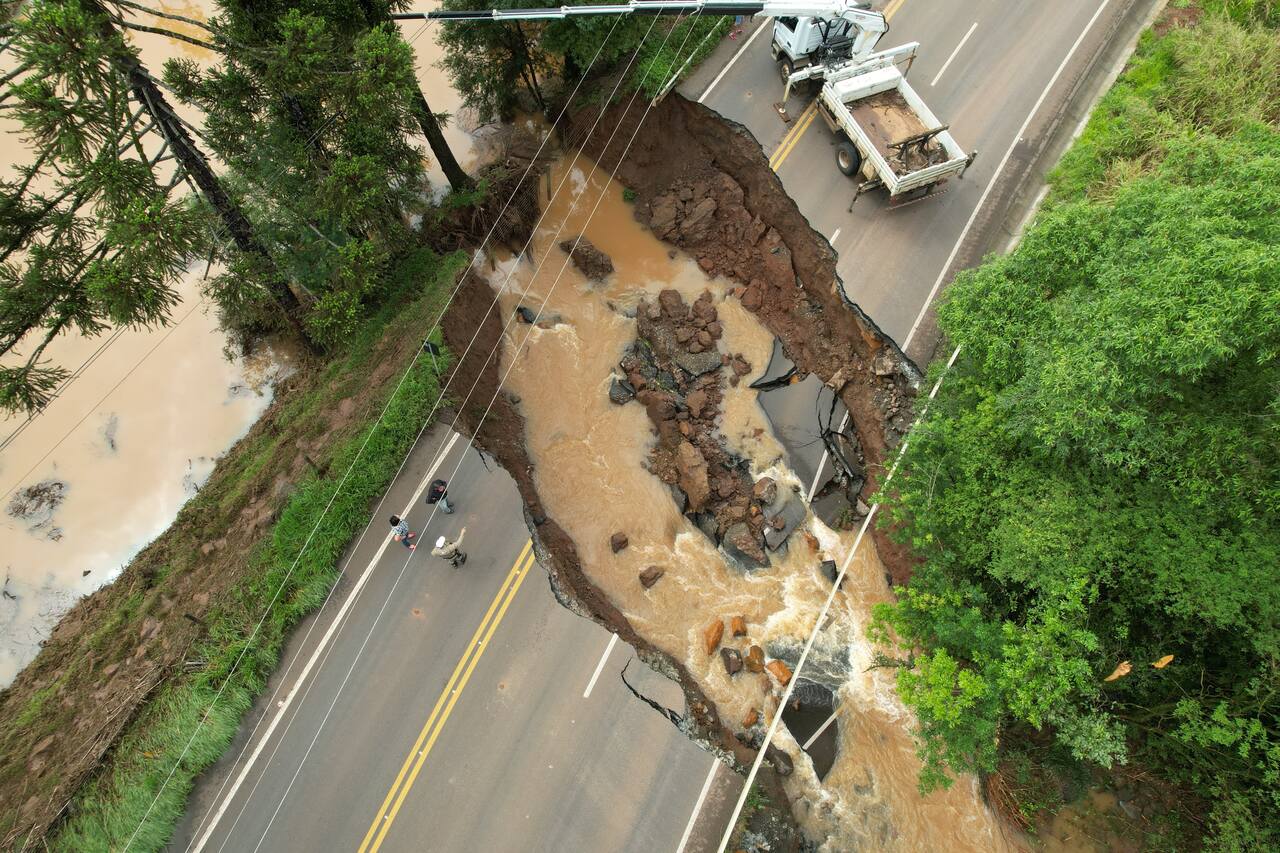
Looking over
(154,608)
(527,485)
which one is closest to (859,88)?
(527,485)

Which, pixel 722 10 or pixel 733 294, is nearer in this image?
pixel 722 10

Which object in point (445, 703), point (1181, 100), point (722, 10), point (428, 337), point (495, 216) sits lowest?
point (445, 703)

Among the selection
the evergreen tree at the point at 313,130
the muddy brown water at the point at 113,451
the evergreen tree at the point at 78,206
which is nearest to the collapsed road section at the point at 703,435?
the evergreen tree at the point at 313,130

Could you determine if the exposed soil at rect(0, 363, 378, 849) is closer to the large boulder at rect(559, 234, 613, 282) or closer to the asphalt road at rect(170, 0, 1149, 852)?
the asphalt road at rect(170, 0, 1149, 852)

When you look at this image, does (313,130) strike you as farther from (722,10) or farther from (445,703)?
(445,703)

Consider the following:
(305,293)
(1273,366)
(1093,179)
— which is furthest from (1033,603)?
(305,293)

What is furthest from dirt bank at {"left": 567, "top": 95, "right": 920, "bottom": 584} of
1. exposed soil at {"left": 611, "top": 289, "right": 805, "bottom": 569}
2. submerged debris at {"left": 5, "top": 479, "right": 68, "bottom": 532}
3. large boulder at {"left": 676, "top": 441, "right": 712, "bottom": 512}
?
submerged debris at {"left": 5, "top": 479, "right": 68, "bottom": 532}

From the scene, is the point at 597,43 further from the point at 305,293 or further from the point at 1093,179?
the point at 1093,179
